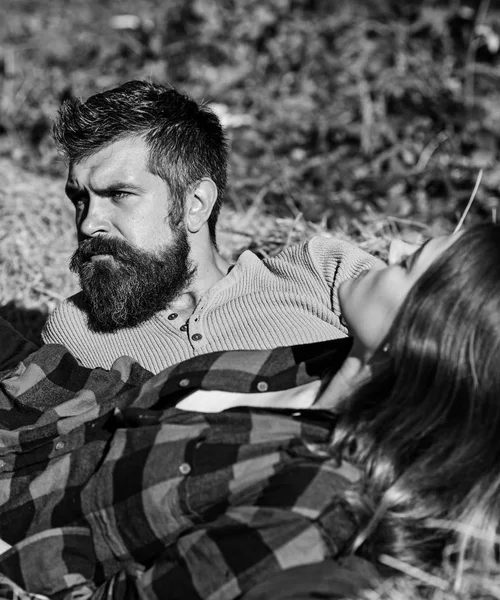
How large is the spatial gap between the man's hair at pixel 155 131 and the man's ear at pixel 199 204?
3 centimetres

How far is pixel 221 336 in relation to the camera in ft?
9.63

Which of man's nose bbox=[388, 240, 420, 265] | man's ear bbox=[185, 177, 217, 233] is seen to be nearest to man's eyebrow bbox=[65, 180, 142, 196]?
man's ear bbox=[185, 177, 217, 233]

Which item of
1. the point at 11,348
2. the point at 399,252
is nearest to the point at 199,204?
the point at 11,348

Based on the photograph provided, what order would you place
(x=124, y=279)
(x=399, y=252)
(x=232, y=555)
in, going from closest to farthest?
(x=232, y=555) < (x=399, y=252) < (x=124, y=279)

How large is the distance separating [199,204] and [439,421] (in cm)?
146

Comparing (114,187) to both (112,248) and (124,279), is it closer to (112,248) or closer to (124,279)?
(112,248)

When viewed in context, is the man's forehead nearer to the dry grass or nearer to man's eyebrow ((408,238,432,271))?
the dry grass

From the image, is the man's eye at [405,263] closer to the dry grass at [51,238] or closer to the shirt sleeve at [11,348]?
the shirt sleeve at [11,348]

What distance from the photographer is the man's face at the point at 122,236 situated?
118 inches

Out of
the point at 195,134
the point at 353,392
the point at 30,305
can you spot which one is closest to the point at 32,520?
the point at 353,392

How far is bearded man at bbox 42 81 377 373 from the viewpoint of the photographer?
297cm

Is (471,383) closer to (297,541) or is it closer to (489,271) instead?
(489,271)

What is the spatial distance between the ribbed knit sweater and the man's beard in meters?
0.08

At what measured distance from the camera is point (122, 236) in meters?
3.01
